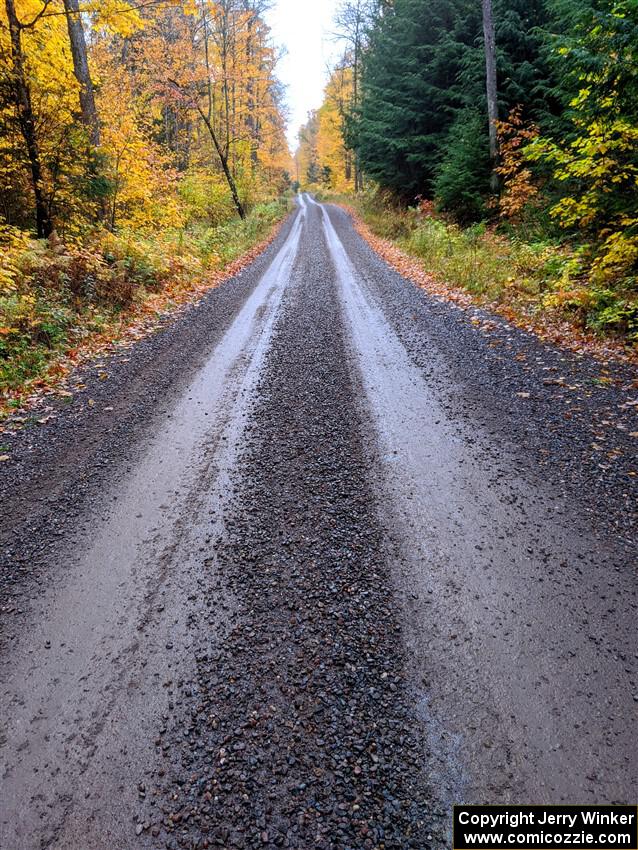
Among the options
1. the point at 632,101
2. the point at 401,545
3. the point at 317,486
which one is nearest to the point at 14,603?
the point at 317,486

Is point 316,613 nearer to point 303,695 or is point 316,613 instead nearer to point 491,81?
point 303,695

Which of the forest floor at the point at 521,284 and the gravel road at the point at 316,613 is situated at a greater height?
the forest floor at the point at 521,284

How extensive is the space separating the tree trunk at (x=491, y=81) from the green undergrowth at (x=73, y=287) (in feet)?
30.4

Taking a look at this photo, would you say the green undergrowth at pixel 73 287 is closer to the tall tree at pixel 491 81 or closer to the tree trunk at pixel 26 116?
the tree trunk at pixel 26 116

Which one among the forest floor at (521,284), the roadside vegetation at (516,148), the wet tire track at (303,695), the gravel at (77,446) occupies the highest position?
the roadside vegetation at (516,148)

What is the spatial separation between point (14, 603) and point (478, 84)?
17595 millimetres

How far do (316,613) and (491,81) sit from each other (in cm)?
1543

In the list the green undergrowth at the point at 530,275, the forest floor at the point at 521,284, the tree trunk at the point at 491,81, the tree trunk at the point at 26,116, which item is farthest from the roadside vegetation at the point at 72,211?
the tree trunk at the point at 491,81

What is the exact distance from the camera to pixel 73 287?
793cm

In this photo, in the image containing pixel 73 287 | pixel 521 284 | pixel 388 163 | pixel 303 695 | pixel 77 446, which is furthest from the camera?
pixel 388 163

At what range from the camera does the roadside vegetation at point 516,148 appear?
6322 mm

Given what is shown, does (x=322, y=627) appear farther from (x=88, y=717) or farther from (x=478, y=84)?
(x=478, y=84)

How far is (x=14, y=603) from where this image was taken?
2.53 meters

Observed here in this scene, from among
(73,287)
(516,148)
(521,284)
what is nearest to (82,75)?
(73,287)
